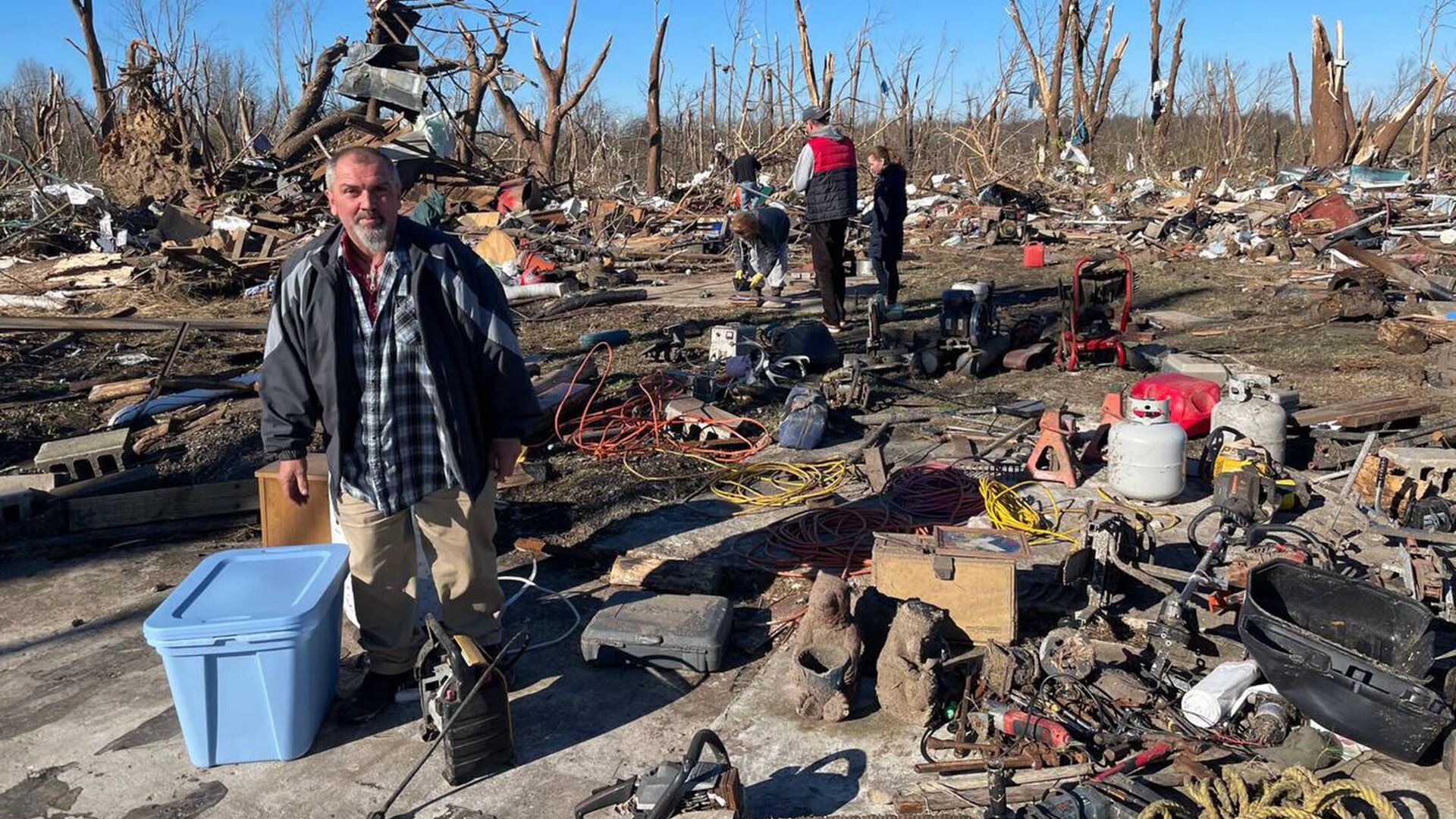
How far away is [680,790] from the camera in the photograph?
3.20 meters

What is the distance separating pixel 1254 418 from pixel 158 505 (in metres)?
6.46

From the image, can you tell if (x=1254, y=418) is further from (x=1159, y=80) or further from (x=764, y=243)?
(x=1159, y=80)

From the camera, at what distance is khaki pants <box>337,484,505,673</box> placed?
3947mm

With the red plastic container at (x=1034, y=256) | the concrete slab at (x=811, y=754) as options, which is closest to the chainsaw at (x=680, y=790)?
the concrete slab at (x=811, y=754)

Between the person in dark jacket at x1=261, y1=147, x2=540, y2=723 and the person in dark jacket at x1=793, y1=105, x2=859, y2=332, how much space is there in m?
7.31

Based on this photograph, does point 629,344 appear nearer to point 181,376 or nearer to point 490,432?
point 181,376

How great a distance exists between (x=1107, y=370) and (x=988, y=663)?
584cm

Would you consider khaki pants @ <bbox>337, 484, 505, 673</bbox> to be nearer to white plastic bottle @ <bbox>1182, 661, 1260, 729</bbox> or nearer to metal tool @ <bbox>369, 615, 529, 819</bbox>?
metal tool @ <bbox>369, 615, 529, 819</bbox>

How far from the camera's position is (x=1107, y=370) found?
9.22m

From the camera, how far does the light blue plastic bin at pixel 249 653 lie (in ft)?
11.4

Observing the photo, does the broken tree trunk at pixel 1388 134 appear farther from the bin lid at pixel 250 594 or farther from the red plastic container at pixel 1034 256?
the bin lid at pixel 250 594

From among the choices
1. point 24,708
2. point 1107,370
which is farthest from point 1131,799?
point 1107,370

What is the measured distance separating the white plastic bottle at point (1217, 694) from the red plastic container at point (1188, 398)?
328 centimetres

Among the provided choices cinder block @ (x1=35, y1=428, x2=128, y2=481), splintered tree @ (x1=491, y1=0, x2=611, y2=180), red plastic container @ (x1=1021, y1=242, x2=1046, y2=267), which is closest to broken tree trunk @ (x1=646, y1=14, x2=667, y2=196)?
splintered tree @ (x1=491, y1=0, x2=611, y2=180)
